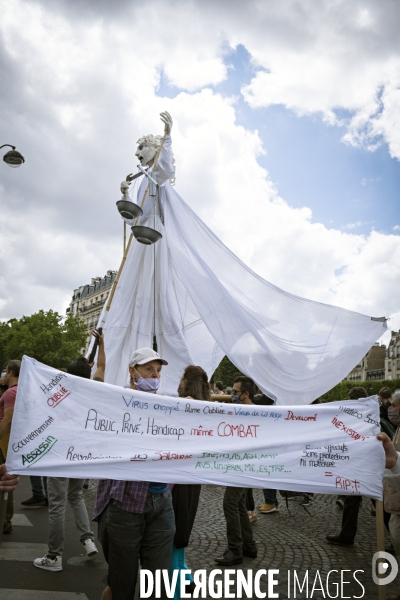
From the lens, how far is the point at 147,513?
2.83 metres

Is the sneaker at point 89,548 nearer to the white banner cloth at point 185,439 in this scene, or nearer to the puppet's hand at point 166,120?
the white banner cloth at point 185,439

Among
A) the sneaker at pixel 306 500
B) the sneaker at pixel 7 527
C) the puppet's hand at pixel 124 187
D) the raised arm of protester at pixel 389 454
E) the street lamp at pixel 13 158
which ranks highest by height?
the street lamp at pixel 13 158

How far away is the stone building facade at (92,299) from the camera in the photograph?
83312mm

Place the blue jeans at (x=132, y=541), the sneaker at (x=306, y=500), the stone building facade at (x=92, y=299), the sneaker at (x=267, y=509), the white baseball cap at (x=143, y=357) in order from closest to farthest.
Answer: the blue jeans at (x=132, y=541), the white baseball cap at (x=143, y=357), the sneaker at (x=267, y=509), the sneaker at (x=306, y=500), the stone building facade at (x=92, y=299)

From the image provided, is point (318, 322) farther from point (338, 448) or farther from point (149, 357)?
point (149, 357)

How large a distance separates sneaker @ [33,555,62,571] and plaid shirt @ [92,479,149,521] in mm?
2021

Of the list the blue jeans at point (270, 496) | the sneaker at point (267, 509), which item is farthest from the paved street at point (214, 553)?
the blue jeans at point (270, 496)

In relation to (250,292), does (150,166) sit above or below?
above

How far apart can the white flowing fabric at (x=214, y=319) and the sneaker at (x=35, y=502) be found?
6.67 ft

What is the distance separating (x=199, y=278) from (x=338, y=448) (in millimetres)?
3773

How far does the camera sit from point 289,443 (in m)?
3.53

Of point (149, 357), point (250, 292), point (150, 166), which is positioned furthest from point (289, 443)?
point (150, 166)

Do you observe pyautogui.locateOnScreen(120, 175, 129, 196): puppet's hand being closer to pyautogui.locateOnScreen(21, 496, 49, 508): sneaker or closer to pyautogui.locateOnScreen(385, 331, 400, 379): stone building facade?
pyautogui.locateOnScreen(21, 496, 49, 508): sneaker

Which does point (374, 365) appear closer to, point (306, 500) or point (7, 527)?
point (306, 500)
